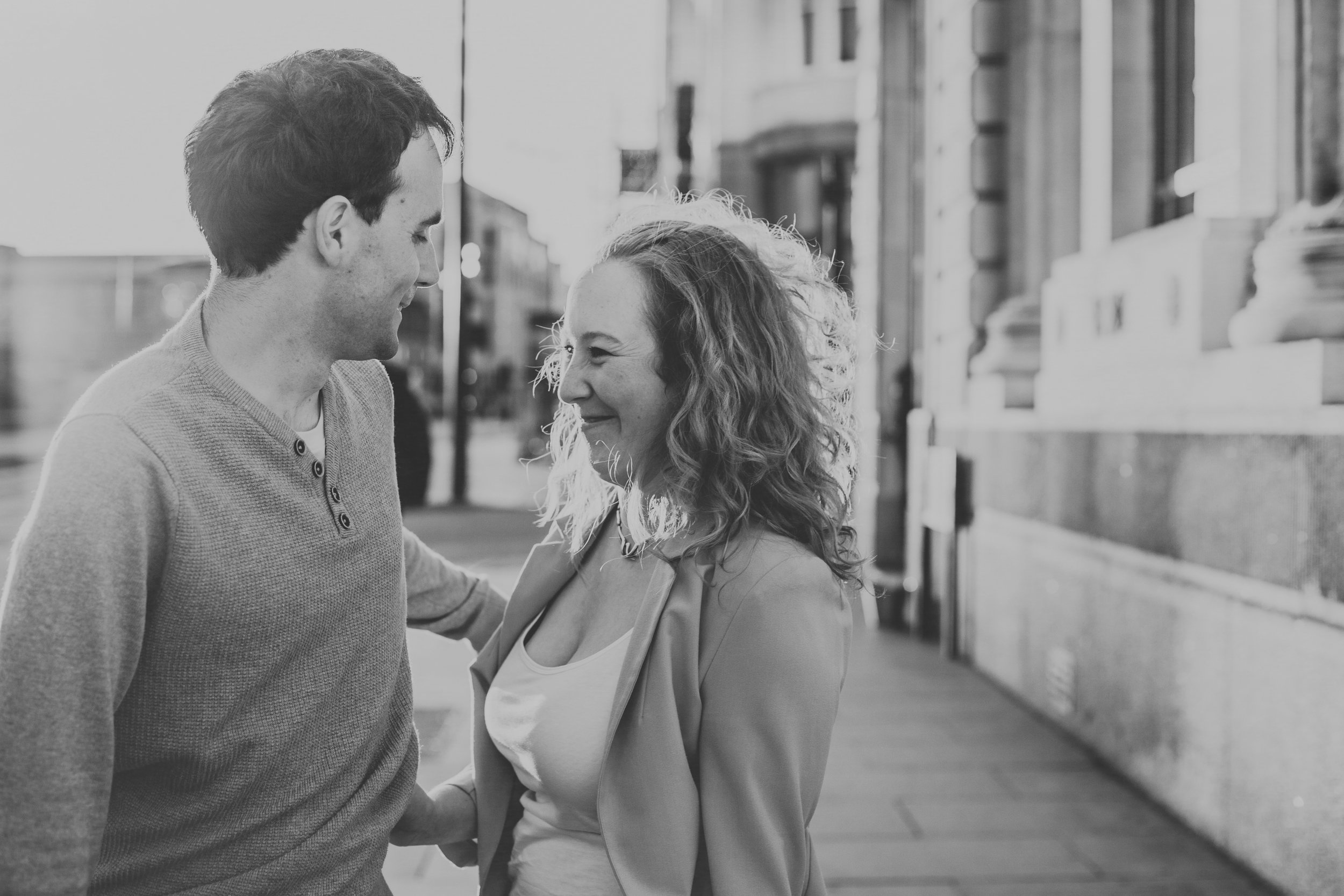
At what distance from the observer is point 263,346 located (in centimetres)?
170

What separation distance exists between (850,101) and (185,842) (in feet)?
51.1

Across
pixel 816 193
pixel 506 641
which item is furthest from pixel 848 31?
pixel 506 641

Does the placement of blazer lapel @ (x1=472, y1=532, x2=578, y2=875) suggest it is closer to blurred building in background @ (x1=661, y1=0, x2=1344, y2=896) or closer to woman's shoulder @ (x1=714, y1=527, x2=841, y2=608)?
woman's shoulder @ (x1=714, y1=527, x2=841, y2=608)

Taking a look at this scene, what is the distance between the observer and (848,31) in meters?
17.2

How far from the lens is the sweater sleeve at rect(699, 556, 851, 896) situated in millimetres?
1768

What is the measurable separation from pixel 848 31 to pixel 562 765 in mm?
16778

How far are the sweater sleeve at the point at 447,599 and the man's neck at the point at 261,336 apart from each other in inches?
22.6

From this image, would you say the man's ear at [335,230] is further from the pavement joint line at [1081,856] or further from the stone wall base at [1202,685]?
the pavement joint line at [1081,856]

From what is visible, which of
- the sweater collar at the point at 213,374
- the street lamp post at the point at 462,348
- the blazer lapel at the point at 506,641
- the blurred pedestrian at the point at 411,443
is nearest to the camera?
the sweater collar at the point at 213,374

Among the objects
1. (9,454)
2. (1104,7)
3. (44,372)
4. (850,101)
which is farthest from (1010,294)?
(44,372)

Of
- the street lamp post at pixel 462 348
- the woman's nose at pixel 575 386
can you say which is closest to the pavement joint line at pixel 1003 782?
the woman's nose at pixel 575 386

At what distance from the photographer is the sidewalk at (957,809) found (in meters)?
3.88

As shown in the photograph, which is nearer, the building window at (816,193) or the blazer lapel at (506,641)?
the blazer lapel at (506,641)

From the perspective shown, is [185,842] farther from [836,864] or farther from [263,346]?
[836,864]
